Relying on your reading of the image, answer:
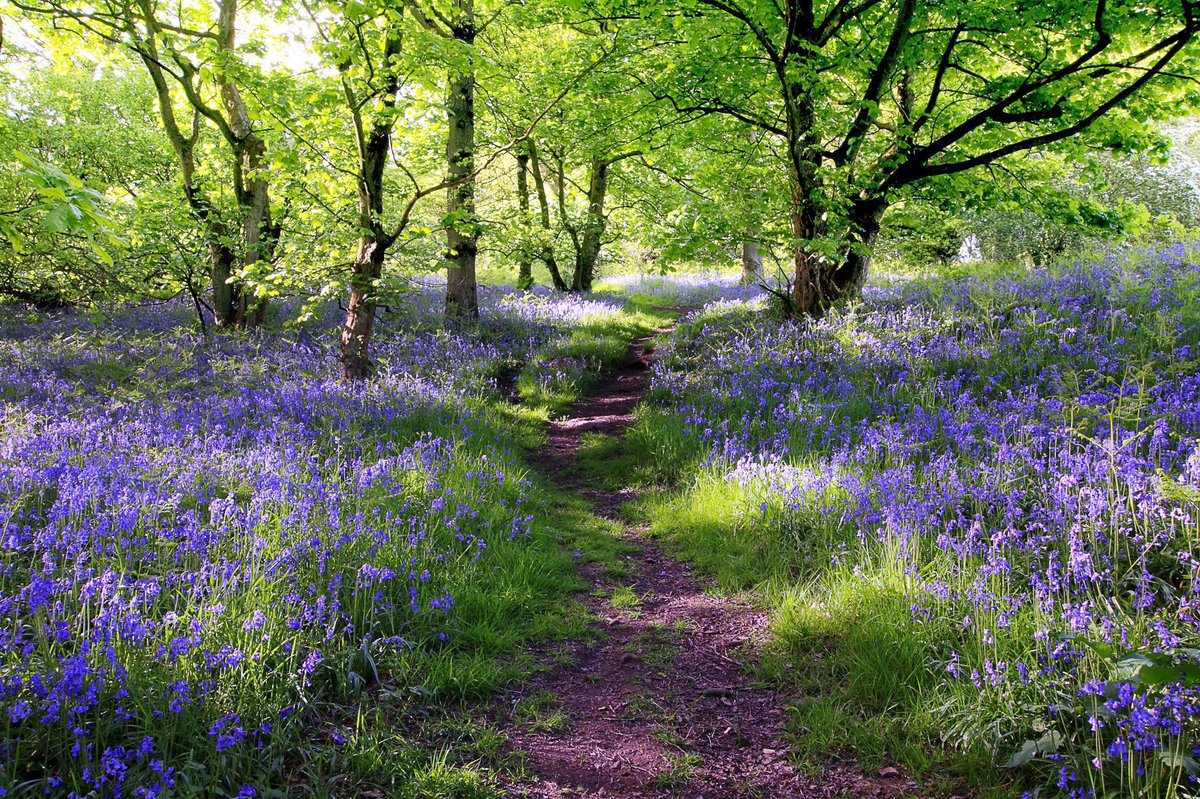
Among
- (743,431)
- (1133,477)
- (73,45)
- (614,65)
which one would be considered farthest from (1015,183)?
(73,45)

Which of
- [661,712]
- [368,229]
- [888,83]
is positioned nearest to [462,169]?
[368,229]

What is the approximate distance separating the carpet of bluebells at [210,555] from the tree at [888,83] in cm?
567

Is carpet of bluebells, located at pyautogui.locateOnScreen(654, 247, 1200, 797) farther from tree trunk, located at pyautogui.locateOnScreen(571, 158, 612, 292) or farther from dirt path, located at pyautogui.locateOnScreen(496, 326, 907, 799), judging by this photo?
tree trunk, located at pyautogui.locateOnScreen(571, 158, 612, 292)

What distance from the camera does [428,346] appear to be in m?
11.0

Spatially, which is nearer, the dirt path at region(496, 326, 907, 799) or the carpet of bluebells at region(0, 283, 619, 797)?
the carpet of bluebells at region(0, 283, 619, 797)

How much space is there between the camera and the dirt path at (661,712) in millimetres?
2885

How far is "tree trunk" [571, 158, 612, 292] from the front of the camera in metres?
17.0

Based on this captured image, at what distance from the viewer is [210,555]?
3691mm

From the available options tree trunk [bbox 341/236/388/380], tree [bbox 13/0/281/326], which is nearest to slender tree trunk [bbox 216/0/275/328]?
tree [bbox 13/0/281/326]

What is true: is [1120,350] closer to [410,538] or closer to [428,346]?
[410,538]

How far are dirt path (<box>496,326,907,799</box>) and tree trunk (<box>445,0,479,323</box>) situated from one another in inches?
257

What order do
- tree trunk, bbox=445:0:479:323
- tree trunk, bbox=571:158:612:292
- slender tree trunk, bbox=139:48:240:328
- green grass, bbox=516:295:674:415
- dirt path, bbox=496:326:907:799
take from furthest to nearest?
tree trunk, bbox=571:158:612:292
slender tree trunk, bbox=139:48:240:328
tree trunk, bbox=445:0:479:323
green grass, bbox=516:295:674:415
dirt path, bbox=496:326:907:799

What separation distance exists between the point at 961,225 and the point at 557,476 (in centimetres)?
1892

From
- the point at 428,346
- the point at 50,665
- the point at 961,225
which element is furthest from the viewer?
the point at 961,225
